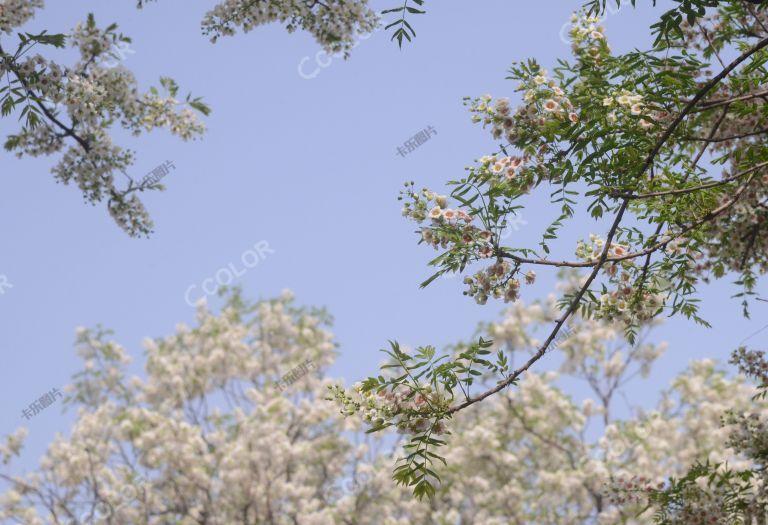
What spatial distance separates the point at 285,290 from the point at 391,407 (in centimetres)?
1515

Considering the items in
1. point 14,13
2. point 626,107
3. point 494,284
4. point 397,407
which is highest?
point 14,13

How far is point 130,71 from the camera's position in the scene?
6.35 m

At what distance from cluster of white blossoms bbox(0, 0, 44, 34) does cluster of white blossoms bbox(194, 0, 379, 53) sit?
144 cm

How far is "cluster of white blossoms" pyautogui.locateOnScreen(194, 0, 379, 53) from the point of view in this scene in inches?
258

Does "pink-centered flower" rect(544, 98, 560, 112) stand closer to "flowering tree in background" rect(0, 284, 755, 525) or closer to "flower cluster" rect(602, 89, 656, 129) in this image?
"flower cluster" rect(602, 89, 656, 129)

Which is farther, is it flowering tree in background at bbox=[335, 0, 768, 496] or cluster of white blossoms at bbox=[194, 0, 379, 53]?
cluster of white blossoms at bbox=[194, 0, 379, 53]

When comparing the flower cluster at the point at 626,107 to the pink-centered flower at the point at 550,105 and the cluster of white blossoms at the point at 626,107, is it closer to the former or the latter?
the cluster of white blossoms at the point at 626,107

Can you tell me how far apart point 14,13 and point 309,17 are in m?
2.29

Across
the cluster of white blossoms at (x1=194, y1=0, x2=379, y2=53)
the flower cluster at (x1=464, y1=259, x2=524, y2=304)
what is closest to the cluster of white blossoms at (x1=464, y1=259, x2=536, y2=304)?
the flower cluster at (x1=464, y1=259, x2=524, y2=304)

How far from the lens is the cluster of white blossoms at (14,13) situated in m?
5.52

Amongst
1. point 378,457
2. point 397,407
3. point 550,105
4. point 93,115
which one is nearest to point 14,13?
point 93,115

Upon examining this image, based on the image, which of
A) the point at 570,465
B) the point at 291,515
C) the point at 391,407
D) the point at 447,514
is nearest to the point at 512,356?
the point at 570,465

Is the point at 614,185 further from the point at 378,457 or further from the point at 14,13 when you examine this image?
the point at 378,457

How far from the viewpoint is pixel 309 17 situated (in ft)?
21.9
